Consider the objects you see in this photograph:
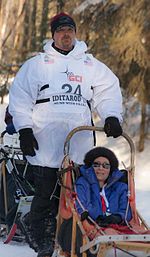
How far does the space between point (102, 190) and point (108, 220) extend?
0.28 m

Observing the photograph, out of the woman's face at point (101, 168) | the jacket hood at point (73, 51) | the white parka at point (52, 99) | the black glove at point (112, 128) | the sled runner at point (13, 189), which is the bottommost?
the sled runner at point (13, 189)

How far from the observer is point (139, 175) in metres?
10.9

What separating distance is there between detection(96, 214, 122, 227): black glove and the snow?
482 millimetres

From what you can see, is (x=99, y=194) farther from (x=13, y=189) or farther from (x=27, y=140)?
(x=13, y=189)

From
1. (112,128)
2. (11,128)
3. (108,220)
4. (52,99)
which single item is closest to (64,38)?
(52,99)

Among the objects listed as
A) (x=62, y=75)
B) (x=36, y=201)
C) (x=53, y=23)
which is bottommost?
(x=36, y=201)

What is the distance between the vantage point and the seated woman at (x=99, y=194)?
3962 millimetres

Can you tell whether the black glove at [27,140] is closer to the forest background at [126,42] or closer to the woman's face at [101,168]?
the woman's face at [101,168]

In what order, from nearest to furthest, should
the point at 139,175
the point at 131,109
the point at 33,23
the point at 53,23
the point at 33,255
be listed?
the point at 53,23
the point at 33,255
the point at 139,175
the point at 131,109
the point at 33,23

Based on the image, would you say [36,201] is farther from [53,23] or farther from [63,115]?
[53,23]

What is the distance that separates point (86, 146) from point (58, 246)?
78cm

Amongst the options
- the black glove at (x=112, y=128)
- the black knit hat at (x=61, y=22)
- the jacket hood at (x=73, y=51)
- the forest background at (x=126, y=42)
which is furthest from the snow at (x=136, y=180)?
the black knit hat at (x=61, y=22)

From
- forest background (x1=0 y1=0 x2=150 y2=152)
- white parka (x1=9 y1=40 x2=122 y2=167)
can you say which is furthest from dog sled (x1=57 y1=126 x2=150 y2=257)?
forest background (x1=0 y1=0 x2=150 y2=152)

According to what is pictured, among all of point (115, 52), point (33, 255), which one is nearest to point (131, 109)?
point (115, 52)
